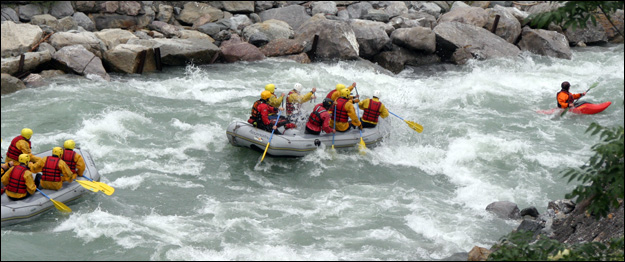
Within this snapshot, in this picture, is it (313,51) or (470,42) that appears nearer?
(313,51)

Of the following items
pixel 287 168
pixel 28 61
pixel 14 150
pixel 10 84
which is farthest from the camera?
pixel 28 61

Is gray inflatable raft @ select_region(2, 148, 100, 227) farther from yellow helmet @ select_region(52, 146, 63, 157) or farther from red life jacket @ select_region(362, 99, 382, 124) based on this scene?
red life jacket @ select_region(362, 99, 382, 124)

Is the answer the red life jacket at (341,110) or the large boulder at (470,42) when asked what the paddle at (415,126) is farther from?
the large boulder at (470,42)

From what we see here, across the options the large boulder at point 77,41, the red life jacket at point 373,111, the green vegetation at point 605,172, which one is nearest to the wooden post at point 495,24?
the red life jacket at point 373,111

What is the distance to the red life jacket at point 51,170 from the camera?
889 centimetres

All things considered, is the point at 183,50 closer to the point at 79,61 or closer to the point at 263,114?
Result: the point at 79,61

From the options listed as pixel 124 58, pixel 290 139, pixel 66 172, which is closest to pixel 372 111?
pixel 290 139

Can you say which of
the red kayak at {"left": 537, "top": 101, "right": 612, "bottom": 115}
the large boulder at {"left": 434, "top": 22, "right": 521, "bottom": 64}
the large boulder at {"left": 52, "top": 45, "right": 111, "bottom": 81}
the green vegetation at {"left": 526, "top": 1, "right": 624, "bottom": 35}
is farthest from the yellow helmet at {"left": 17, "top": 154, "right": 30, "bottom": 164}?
the large boulder at {"left": 434, "top": 22, "right": 521, "bottom": 64}

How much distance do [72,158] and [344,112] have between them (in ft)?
15.5

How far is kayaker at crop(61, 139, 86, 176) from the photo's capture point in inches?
362

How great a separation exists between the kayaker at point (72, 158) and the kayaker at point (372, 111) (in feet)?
16.9

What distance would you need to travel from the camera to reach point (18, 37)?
15102mm

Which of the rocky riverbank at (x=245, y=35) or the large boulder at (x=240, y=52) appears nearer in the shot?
the rocky riverbank at (x=245, y=35)

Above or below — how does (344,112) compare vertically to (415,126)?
above
